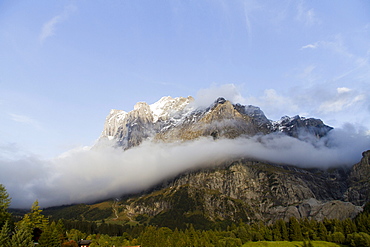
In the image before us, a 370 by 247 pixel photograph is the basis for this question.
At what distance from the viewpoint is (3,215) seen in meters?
88.2

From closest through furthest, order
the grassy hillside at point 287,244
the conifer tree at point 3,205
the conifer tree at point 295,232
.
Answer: the conifer tree at point 3,205
the grassy hillside at point 287,244
the conifer tree at point 295,232

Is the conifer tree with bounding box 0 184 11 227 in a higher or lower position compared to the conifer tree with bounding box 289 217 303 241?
higher

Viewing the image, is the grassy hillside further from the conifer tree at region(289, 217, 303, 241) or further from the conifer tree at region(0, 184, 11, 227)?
the conifer tree at region(0, 184, 11, 227)

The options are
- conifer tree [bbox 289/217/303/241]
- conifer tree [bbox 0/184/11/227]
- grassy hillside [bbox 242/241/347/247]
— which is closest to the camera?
conifer tree [bbox 0/184/11/227]

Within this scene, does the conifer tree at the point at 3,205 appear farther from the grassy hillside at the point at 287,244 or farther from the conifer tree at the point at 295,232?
the conifer tree at the point at 295,232

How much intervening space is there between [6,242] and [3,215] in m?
11.6

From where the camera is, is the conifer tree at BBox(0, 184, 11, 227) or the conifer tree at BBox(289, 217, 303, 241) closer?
the conifer tree at BBox(0, 184, 11, 227)

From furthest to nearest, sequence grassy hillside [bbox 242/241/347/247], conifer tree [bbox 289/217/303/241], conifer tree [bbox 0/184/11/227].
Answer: conifer tree [bbox 289/217/303/241], grassy hillside [bbox 242/241/347/247], conifer tree [bbox 0/184/11/227]

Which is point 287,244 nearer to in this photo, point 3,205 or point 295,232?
point 295,232

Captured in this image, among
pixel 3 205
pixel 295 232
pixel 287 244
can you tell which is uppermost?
pixel 3 205

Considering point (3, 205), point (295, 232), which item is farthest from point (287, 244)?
point (3, 205)

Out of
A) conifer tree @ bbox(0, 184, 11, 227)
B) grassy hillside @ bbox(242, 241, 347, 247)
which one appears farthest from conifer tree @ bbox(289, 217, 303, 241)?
conifer tree @ bbox(0, 184, 11, 227)

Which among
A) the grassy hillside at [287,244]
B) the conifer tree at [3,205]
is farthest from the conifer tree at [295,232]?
the conifer tree at [3,205]

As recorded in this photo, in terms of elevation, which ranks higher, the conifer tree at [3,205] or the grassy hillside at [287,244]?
the conifer tree at [3,205]
